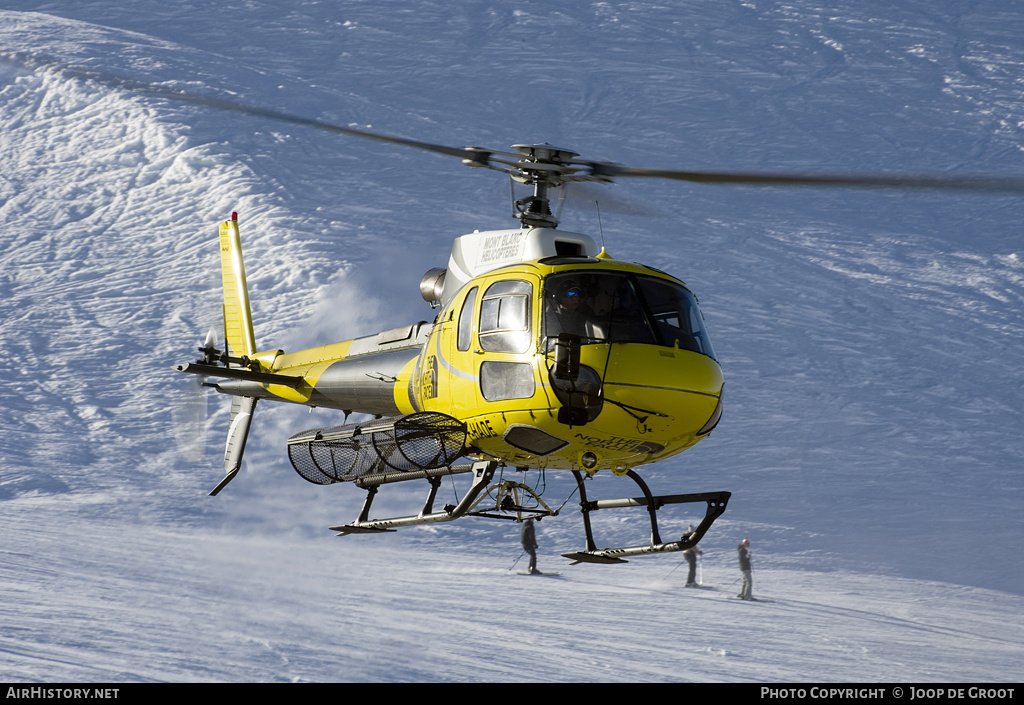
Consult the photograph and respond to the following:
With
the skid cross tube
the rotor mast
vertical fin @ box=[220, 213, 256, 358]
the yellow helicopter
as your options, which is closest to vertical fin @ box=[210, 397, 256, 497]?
vertical fin @ box=[220, 213, 256, 358]

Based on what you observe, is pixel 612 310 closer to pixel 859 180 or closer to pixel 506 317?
pixel 506 317

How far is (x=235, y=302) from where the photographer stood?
17.3 metres

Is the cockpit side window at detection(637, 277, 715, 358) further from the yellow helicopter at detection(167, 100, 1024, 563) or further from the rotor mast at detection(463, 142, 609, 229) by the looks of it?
the rotor mast at detection(463, 142, 609, 229)

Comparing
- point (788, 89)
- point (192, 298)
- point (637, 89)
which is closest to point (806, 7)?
point (788, 89)

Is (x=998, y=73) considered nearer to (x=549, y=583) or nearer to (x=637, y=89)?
(x=637, y=89)

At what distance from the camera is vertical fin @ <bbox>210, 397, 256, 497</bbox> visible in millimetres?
16078

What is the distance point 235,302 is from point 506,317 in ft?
22.2

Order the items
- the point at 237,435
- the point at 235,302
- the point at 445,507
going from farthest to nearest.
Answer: the point at 235,302 < the point at 237,435 < the point at 445,507

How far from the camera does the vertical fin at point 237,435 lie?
52.7 feet

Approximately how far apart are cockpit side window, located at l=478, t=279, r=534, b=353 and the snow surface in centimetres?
170

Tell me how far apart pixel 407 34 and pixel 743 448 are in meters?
52.2

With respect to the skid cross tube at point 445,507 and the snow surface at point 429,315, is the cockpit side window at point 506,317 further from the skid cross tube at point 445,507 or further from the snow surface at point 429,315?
the snow surface at point 429,315

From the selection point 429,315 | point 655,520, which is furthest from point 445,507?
point 429,315

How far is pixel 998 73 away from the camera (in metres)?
89.2
